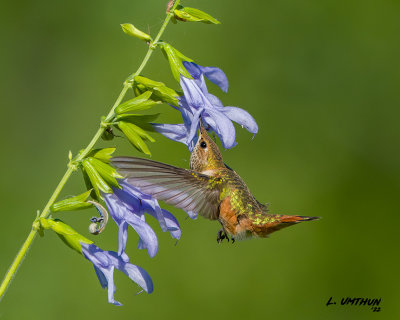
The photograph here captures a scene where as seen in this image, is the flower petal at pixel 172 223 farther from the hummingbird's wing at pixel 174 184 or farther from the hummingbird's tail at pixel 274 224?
the hummingbird's tail at pixel 274 224

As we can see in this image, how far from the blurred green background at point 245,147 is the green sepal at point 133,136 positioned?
1.62 metres

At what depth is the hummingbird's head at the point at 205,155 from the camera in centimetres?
170

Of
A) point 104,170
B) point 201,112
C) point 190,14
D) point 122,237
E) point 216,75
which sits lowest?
point 122,237

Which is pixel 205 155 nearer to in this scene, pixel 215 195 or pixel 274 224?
pixel 215 195

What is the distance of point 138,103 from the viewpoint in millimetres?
1576

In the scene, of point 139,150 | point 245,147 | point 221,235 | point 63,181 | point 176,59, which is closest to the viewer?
point 63,181

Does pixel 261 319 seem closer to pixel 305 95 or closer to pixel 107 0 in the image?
pixel 305 95

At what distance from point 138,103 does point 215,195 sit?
0.35m

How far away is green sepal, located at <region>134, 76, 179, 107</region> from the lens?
1.61 meters

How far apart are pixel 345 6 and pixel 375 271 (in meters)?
1.73

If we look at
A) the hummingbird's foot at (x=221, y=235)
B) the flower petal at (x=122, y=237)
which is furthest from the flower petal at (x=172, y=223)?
→ the hummingbird's foot at (x=221, y=235)

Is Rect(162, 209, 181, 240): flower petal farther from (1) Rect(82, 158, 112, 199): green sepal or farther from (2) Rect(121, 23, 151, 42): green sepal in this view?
(2) Rect(121, 23, 151, 42): green sepal

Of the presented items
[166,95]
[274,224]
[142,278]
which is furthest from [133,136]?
[274,224]

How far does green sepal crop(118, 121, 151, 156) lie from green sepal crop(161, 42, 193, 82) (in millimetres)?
201
